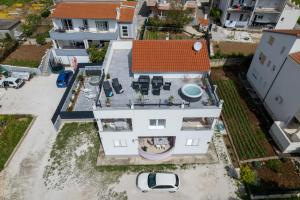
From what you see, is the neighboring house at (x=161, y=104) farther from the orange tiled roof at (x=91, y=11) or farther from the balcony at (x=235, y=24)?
the balcony at (x=235, y=24)

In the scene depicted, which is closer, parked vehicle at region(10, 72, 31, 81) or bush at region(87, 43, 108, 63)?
bush at region(87, 43, 108, 63)

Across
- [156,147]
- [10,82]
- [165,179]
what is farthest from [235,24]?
[10,82]

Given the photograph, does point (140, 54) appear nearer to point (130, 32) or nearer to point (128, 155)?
point (128, 155)

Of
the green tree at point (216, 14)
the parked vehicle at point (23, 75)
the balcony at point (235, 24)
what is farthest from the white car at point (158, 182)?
the green tree at point (216, 14)

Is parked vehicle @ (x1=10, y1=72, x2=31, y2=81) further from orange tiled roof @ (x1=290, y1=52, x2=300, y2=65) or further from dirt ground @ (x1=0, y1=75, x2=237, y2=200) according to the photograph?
orange tiled roof @ (x1=290, y1=52, x2=300, y2=65)

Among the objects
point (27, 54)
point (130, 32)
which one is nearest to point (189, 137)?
point (130, 32)

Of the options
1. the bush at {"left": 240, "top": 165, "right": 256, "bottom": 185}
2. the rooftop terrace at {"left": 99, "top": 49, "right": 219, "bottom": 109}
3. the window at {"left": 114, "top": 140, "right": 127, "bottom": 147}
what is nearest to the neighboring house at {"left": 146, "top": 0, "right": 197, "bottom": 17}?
the rooftop terrace at {"left": 99, "top": 49, "right": 219, "bottom": 109}
